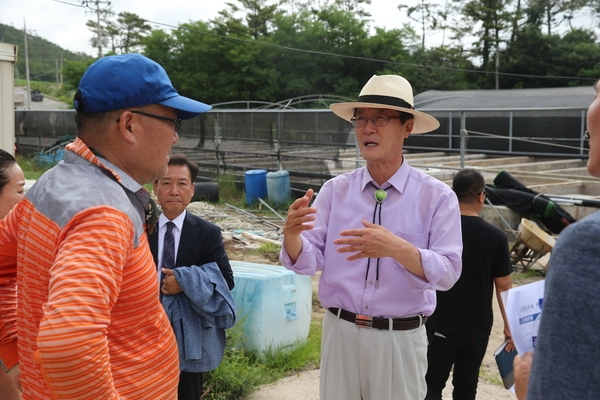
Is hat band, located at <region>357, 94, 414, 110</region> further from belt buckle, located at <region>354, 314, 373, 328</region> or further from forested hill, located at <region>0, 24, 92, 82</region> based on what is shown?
forested hill, located at <region>0, 24, 92, 82</region>

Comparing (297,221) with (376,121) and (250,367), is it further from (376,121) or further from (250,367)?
(250,367)

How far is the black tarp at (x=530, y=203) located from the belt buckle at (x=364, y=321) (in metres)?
8.27

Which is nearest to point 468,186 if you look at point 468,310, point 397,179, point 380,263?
point 468,310

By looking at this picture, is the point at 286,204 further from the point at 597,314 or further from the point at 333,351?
the point at 597,314

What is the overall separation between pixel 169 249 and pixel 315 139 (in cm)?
1304

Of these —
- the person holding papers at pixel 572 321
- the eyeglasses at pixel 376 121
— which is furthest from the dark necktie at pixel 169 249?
the person holding papers at pixel 572 321

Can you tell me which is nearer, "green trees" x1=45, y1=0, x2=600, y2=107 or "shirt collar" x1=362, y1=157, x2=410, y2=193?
"shirt collar" x1=362, y1=157, x2=410, y2=193

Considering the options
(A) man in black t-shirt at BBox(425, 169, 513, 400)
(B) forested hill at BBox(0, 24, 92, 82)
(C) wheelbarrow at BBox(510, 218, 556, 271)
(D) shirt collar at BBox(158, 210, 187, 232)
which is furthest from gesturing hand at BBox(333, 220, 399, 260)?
(B) forested hill at BBox(0, 24, 92, 82)

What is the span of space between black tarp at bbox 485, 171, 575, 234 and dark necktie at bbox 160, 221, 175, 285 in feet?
27.9

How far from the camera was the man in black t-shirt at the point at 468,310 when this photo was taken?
4191 mm

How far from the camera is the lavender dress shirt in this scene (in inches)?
120

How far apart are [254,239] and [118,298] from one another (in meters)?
10.1

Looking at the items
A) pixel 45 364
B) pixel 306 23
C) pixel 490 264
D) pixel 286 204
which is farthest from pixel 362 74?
pixel 45 364

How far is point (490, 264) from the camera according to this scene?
429 cm
